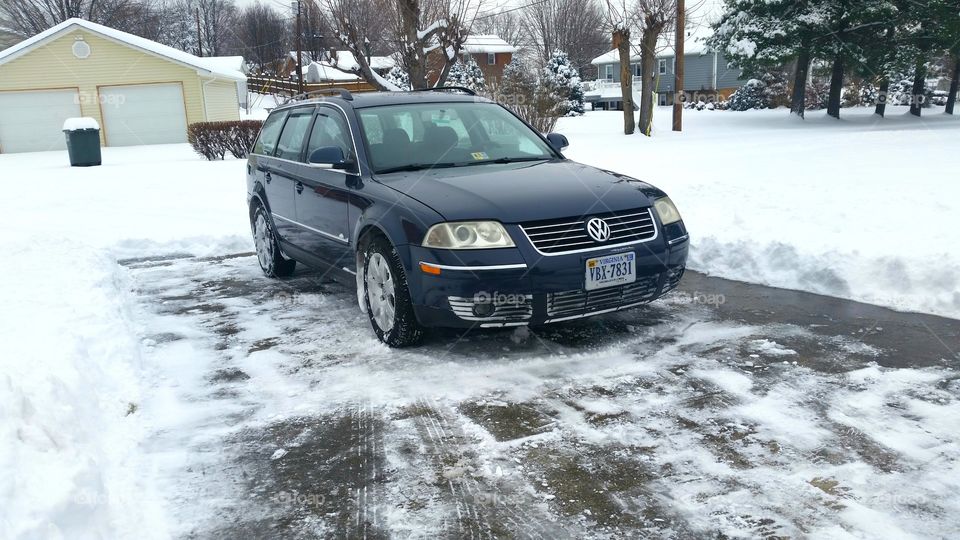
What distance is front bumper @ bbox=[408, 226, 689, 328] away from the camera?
15.2ft

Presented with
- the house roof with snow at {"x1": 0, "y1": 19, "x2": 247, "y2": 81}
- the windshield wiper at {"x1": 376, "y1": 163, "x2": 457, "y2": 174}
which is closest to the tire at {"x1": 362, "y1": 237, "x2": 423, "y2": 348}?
the windshield wiper at {"x1": 376, "y1": 163, "x2": 457, "y2": 174}

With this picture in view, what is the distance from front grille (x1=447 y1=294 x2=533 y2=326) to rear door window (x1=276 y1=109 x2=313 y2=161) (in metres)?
A: 2.70

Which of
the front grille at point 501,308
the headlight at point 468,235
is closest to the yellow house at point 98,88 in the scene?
the headlight at point 468,235

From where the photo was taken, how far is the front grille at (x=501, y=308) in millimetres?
4672

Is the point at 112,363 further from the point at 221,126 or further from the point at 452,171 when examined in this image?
the point at 221,126

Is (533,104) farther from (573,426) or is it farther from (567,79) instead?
(567,79)

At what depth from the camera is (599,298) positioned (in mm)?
4848

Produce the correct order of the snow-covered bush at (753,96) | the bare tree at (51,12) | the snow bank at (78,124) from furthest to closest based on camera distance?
the bare tree at (51,12) → the snow-covered bush at (753,96) → the snow bank at (78,124)

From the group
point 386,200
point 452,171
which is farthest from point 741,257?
point 386,200

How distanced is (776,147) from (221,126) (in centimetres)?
1385

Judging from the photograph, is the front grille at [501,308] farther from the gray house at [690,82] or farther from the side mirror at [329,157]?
the gray house at [690,82]

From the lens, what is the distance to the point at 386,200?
17.1ft

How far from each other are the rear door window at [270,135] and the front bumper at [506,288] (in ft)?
10.4

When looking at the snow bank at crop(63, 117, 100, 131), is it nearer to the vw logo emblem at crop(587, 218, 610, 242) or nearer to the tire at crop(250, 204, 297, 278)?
the tire at crop(250, 204, 297, 278)
